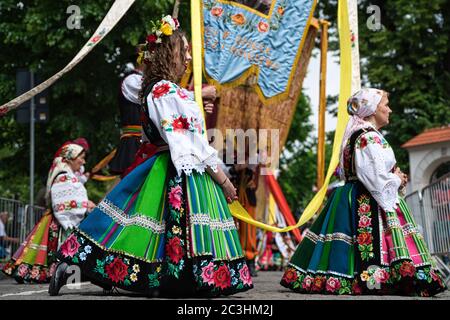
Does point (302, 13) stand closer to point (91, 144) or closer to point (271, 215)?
point (271, 215)

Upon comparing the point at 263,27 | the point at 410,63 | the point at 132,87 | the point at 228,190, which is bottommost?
the point at 228,190

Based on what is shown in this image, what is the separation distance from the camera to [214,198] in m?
5.15

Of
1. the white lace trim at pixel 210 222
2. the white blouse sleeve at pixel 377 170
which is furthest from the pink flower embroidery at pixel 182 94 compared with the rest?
the white blouse sleeve at pixel 377 170

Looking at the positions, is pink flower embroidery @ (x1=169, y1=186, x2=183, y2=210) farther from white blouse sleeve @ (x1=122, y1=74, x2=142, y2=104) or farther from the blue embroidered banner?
the blue embroidered banner

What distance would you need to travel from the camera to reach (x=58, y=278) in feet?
17.0

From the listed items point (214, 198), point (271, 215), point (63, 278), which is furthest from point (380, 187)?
point (271, 215)

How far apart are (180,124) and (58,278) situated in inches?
47.1

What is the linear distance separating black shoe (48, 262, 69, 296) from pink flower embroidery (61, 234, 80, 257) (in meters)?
0.07

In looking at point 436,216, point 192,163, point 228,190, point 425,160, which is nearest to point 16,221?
point 436,216

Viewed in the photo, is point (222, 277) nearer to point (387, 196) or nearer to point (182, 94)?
point (182, 94)

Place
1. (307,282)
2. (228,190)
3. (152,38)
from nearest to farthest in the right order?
(228,190), (152,38), (307,282)

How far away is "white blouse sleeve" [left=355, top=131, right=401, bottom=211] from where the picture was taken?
6.02 metres

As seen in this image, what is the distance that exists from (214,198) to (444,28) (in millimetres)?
17400

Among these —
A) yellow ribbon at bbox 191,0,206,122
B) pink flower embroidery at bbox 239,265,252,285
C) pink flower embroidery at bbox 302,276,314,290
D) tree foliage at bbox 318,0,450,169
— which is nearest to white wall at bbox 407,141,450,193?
tree foliage at bbox 318,0,450,169
